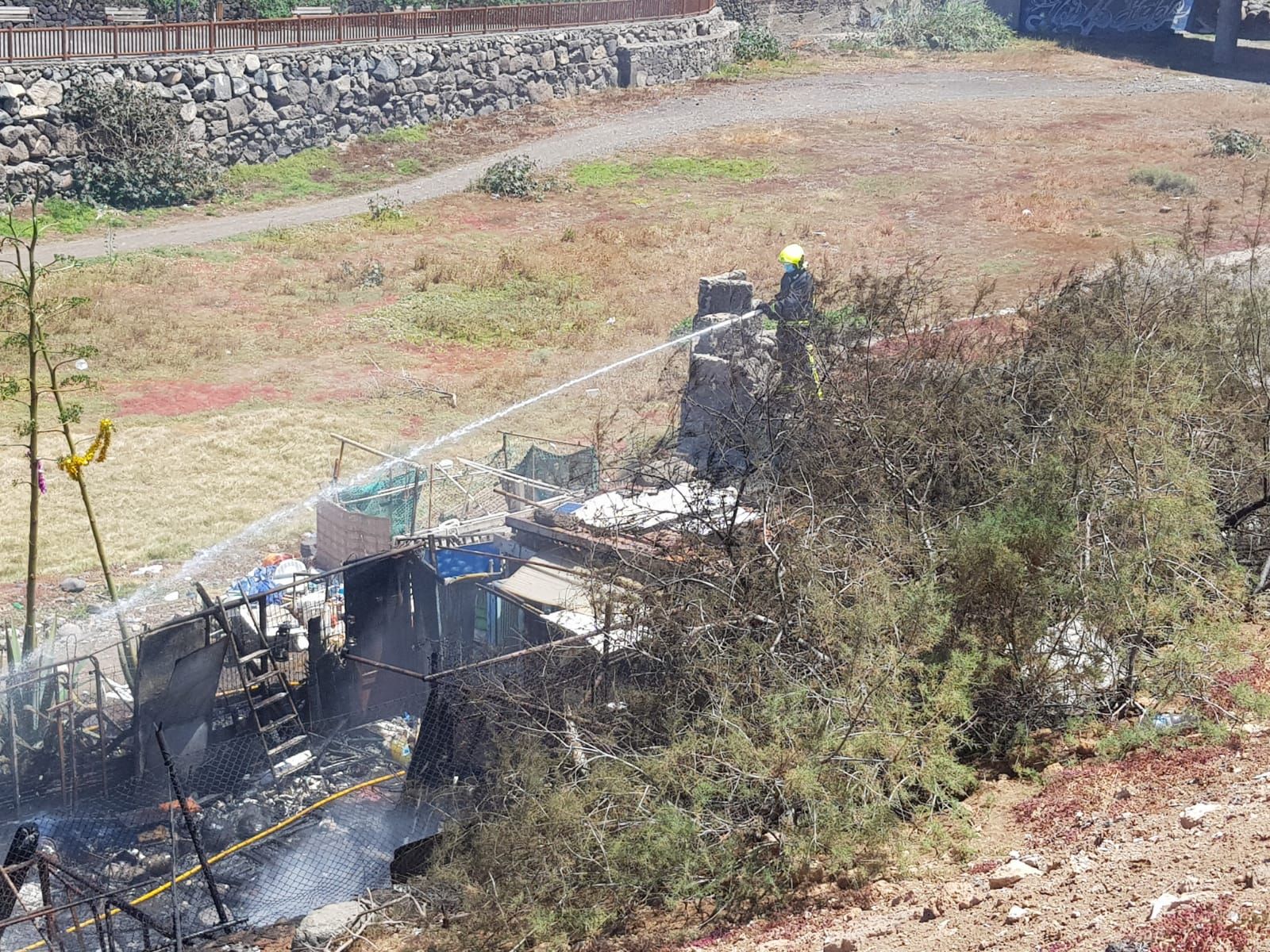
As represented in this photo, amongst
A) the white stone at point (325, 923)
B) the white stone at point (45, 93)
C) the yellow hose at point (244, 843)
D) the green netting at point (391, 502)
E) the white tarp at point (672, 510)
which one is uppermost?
the white stone at point (45, 93)

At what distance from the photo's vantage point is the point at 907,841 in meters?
5.83

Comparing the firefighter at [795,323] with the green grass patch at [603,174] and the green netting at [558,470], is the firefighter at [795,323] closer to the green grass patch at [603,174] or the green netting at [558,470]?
the green netting at [558,470]

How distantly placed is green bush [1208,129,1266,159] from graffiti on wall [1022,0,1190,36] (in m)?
14.8

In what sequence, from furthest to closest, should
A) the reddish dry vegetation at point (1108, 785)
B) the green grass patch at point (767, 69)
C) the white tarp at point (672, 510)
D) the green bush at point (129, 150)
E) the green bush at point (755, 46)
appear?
1. the green bush at point (755, 46)
2. the green grass patch at point (767, 69)
3. the green bush at point (129, 150)
4. the white tarp at point (672, 510)
5. the reddish dry vegetation at point (1108, 785)

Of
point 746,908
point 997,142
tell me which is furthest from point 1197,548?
point 997,142

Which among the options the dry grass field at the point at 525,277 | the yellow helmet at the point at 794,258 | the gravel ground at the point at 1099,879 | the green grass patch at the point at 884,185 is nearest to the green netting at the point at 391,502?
the dry grass field at the point at 525,277

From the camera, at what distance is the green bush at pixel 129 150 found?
22.5 m

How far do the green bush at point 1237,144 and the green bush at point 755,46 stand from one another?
12.7m

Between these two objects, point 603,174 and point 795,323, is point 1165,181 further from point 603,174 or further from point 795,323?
point 795,323

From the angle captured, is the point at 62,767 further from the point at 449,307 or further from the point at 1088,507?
the point at 449,307

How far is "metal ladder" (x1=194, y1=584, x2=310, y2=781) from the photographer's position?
792 cm

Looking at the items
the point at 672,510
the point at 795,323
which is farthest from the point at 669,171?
the point at 672,510

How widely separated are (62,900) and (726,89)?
2894 cm

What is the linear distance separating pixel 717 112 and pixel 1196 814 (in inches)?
1078
